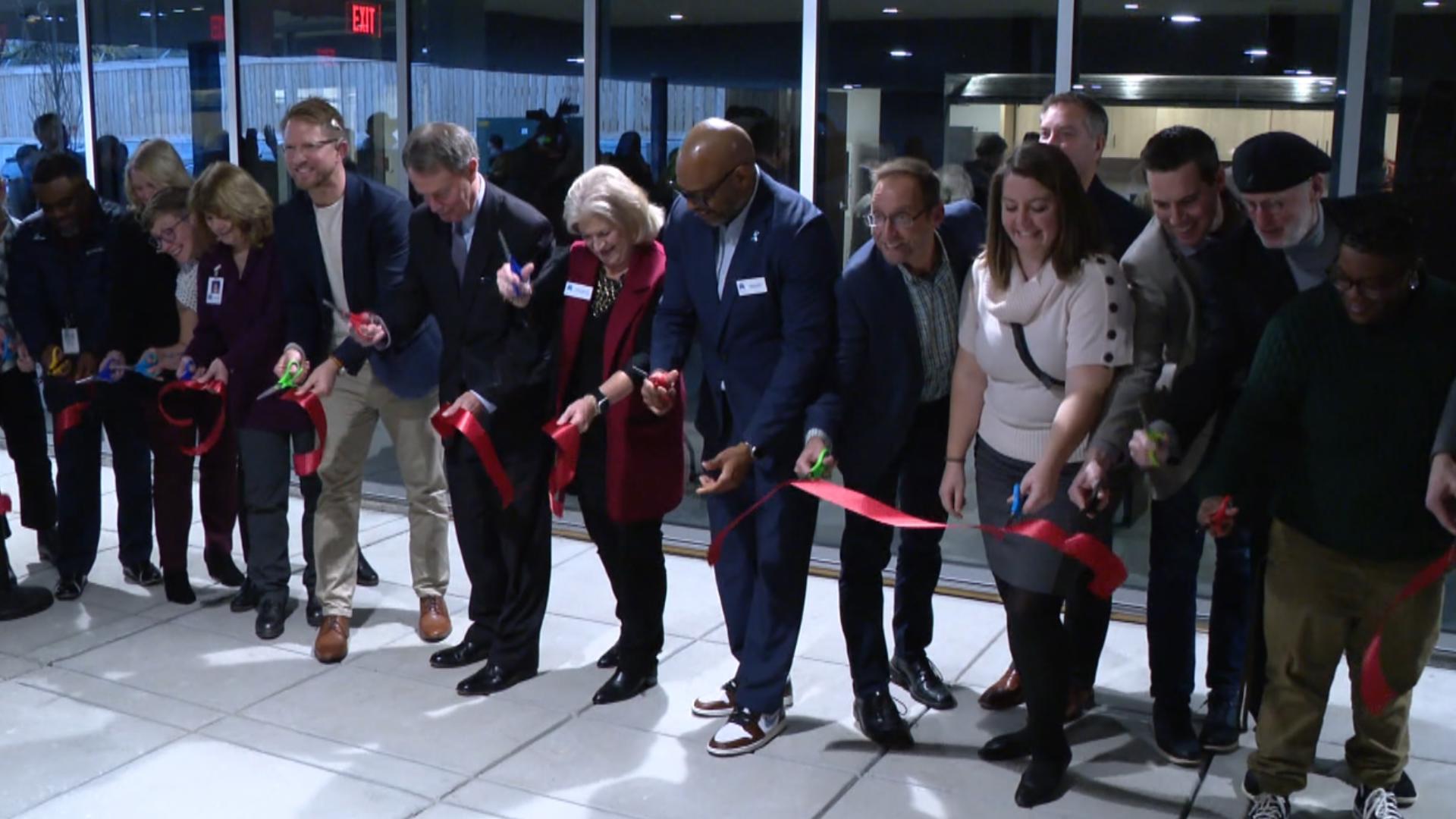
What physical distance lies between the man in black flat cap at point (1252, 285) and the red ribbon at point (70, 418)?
12.2 feet

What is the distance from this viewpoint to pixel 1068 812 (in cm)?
317

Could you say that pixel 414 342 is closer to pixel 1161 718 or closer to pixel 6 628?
pixel 6 628

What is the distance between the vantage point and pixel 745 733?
139 inches

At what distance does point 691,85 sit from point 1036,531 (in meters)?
5.05

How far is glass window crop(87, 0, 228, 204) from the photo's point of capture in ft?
23.1

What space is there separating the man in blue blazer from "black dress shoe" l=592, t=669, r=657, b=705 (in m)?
0.77

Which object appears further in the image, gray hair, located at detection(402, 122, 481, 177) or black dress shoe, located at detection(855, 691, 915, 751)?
gray hair, located at detection(402, 122, 481, 177)

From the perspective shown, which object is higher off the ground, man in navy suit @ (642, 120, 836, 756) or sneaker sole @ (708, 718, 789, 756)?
man in navy suit @ (642, 120, 836, 756)

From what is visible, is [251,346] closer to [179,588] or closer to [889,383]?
[179,588]

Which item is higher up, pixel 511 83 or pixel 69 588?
pixel 511 83

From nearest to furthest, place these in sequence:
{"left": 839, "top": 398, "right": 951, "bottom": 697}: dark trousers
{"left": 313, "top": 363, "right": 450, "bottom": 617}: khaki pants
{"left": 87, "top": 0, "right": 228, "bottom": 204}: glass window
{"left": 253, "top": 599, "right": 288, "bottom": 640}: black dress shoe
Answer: {"left": 839, "top": 398, "right": 951, "bottom": 697}: dark trousers
{"left": 313, "top": 363, "right": 450, "bottom": 617}: khaki pants
{"left": 253, "top": 599, "right": 288, "bottom": 640}: black dress shoe
{"left": 87, "top": 0, "right": 228, "bottom": 204}: glass window

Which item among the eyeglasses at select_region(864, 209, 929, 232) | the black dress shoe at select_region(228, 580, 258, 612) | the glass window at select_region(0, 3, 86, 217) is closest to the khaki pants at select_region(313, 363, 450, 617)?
the black dress shoe at select_region(228, 580, 258, 612)

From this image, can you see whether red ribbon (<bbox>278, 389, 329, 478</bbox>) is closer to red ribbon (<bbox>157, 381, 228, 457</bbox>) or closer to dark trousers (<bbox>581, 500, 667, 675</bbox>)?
red ribbon (<bbox>157, 381, 228, 457</bbox>)

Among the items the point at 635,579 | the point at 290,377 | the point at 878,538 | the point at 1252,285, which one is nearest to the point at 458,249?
the point at 290,377
